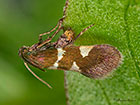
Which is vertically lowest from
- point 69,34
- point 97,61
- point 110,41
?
point 97,61

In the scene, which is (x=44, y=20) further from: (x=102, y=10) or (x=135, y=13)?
(x=135, y=13)

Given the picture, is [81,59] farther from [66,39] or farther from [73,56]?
[66,39]

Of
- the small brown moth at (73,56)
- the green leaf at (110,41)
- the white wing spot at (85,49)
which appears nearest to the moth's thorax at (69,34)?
the small brown moth at (73,56)

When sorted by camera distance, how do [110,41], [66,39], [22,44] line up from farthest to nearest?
[22,44] < [66,39] < [110,41]

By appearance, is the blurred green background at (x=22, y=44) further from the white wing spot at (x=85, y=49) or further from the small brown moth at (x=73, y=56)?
the white wing spot at (x=85, y=49)

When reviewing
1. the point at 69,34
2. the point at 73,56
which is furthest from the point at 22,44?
the point at 69,34

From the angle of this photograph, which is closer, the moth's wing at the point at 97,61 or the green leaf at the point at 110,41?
the green leaf at the point at 110,41

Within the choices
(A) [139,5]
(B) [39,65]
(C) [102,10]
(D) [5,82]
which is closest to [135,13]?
(A) [139,5]
